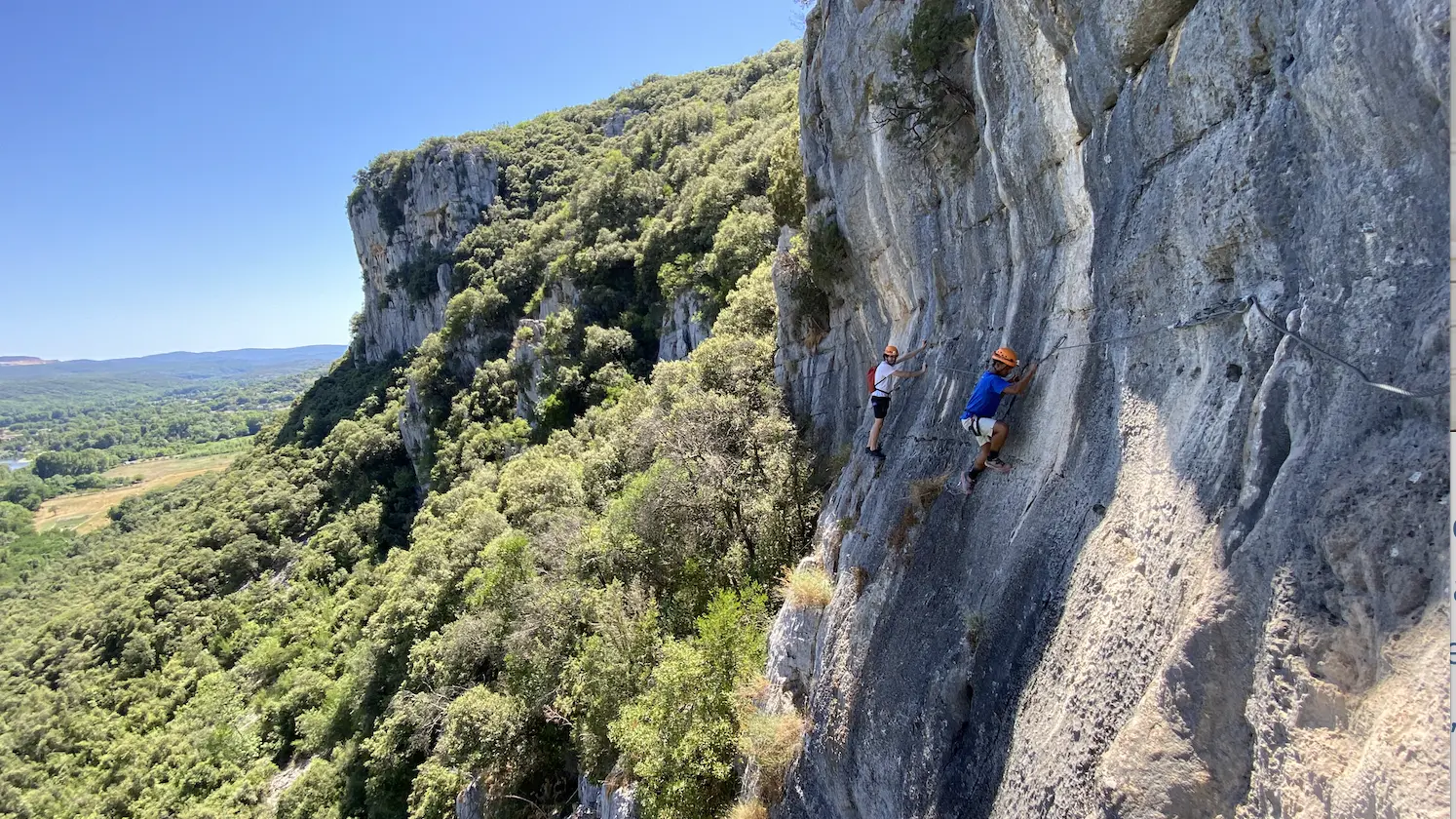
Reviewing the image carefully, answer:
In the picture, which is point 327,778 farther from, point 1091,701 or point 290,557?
point 290,557

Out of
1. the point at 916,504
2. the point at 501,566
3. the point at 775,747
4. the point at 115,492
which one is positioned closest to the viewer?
the point at 916,504

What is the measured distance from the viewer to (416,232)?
83.8 metres

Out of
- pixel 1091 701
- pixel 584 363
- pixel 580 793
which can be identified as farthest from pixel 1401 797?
pixel 584 363

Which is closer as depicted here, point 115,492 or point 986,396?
point 986,396

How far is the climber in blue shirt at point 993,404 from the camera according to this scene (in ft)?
24.4

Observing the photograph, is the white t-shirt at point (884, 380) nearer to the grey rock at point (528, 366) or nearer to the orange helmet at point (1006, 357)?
the orange helmet at point (1006, 357)

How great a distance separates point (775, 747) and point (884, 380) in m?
6.89

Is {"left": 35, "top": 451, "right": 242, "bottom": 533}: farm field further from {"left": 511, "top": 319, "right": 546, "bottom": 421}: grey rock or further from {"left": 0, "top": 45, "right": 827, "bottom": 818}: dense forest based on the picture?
{"left": 511, "top": 319, "right": 546, "bottom": 421}: grey rock

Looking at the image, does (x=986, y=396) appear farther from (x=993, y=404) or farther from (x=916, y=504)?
(x=916, y=504)

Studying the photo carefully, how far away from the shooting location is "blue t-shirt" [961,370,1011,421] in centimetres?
746

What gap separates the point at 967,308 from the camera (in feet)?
34.6

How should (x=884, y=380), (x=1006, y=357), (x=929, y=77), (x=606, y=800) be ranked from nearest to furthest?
(x=1006, y=357)
(x=929, y=77)
(x=884, y=380)
(x=606, y=800)

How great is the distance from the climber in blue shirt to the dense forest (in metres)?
5.03

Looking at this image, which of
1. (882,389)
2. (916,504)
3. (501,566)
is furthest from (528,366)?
(916,504)
